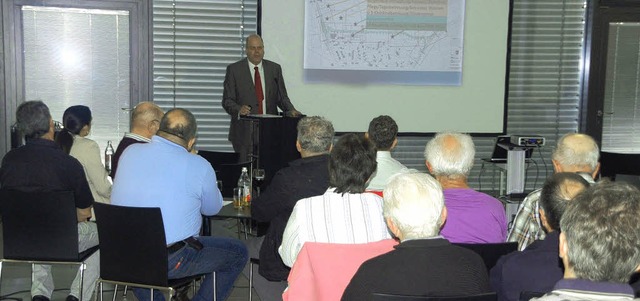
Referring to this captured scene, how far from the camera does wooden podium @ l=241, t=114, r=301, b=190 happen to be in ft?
19.1

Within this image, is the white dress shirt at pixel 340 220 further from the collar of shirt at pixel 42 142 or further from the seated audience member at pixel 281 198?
the collar of shirt at pixel 42 142

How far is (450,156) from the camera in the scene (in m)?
3.97

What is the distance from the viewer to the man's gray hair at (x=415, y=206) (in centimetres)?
260

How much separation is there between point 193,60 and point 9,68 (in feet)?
6.24

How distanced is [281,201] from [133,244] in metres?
0.79

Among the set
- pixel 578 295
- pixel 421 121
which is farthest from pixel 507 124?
pixel 578 295

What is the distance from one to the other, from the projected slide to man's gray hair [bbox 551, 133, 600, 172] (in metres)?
4.49

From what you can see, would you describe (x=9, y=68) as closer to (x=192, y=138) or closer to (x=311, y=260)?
(x=192, y=138)

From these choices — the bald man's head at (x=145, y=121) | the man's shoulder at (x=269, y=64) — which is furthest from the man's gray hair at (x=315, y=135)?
the man's shoulder at (x=269, y=64)

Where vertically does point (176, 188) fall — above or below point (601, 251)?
below

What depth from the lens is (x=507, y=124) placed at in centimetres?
897

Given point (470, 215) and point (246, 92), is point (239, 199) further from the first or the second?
point (246, 92)

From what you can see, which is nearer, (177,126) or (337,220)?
(337,220)

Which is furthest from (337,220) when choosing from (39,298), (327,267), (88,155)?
(39,298)
